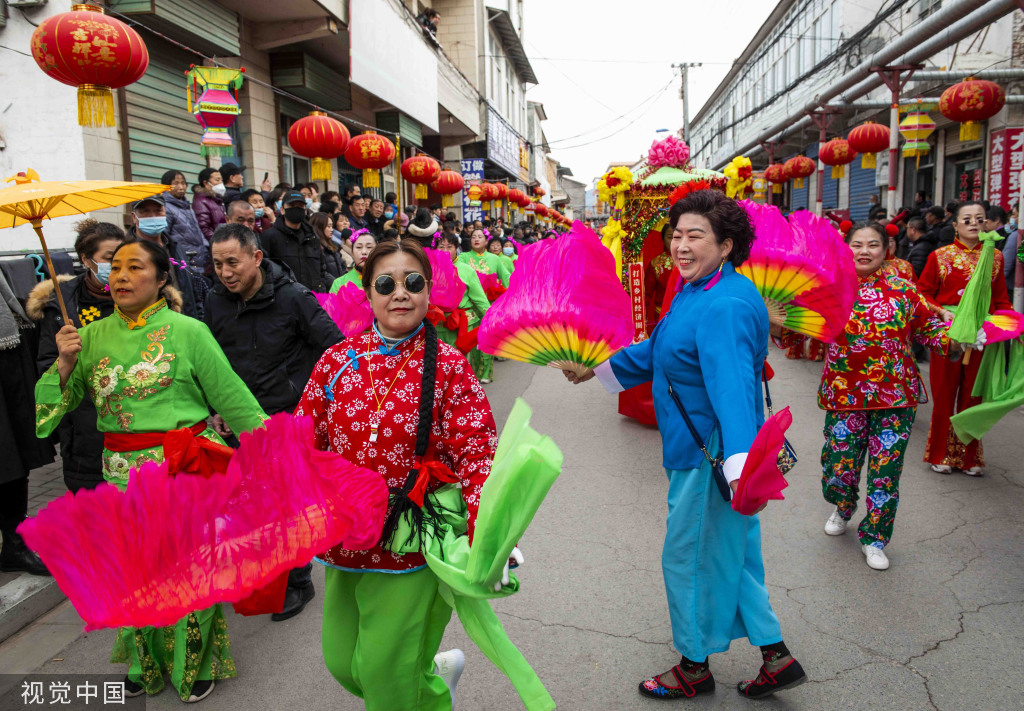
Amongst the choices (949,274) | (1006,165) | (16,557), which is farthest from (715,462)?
(1006,165)

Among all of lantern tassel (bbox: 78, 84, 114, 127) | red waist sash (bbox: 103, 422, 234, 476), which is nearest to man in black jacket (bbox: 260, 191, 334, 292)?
lantern tassel (bbox: 78, 84, 114, 127)

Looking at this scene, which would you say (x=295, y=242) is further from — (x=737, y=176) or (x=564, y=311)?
(x=564, y=311)

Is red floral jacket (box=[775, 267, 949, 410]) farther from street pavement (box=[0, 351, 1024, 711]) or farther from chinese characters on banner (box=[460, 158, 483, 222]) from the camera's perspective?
chinese characters on banner (box=[460, 158, 483, 222])

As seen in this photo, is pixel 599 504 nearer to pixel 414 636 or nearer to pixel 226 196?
pixel 414 636

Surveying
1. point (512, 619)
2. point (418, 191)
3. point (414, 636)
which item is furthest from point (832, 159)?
point (414, 636)

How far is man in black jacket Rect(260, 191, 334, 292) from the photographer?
21.9 feet

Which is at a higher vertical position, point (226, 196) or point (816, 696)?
point (226, 196)

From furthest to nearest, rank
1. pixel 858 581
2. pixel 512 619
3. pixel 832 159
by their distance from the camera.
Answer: pixel 832 159
pixel 858 581
pixel 512 619

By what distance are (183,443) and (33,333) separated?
7.55ft

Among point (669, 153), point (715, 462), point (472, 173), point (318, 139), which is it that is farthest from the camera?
point (472, 173)

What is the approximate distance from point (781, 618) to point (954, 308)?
9.56 feet

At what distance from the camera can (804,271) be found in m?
2.95

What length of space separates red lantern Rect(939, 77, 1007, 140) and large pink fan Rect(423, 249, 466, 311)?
27.5ft

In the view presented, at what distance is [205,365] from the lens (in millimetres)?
2781
